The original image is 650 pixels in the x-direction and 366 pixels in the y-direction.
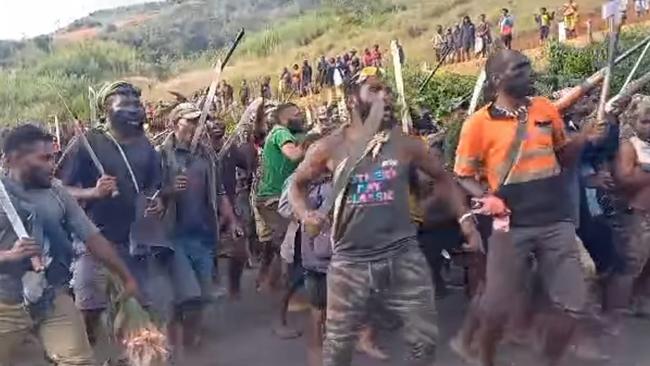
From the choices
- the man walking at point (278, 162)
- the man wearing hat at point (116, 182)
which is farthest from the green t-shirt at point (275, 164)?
the man wearing hat at point (116, 182)

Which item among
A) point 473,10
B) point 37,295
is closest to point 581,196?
point 37,295

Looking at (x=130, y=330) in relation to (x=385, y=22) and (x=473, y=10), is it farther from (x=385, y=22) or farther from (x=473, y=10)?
(x=385, y=22)

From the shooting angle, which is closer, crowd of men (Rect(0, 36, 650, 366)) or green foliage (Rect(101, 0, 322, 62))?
crowd of men (Rect(0, 36, 650, 366))

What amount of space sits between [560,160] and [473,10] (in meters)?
33.8

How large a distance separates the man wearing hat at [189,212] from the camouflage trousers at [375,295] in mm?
1690

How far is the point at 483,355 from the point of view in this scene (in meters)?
5.86

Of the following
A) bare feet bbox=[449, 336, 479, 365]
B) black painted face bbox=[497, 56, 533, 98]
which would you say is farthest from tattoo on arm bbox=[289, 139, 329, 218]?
bare feet bbox=[449, 336, 479, 365]

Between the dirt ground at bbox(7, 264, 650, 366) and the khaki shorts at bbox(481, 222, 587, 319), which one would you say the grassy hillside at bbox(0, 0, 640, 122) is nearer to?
the dirt ground at bbox(7, 264, 650, 366)

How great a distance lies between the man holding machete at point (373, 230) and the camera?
200 inches

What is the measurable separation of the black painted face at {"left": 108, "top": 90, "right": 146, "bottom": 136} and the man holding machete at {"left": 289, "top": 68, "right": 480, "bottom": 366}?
150 centimetres

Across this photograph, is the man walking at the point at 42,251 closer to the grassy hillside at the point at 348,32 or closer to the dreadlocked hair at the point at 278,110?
the dreadlocked hair at the point at 278,110

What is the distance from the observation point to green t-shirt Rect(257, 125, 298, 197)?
7491 mm

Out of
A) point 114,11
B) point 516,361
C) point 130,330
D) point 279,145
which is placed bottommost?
point 114,11

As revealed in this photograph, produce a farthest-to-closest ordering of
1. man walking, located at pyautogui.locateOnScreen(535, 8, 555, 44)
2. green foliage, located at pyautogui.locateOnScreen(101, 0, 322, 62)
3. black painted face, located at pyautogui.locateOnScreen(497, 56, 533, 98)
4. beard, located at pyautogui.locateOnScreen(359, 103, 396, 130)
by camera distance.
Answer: green foliage, located at pyautogui.locateOnScreen(101, 0, 322, 62)
man walking, located at pyautogui.locateOnScreen(535, 8, 555, 44)
black painted face, located at pyautogui.locateOnScreen(497, 56, 533, 98)
beard, located at pyautogui.locateOnScreen(359, 103, 396, 130)
